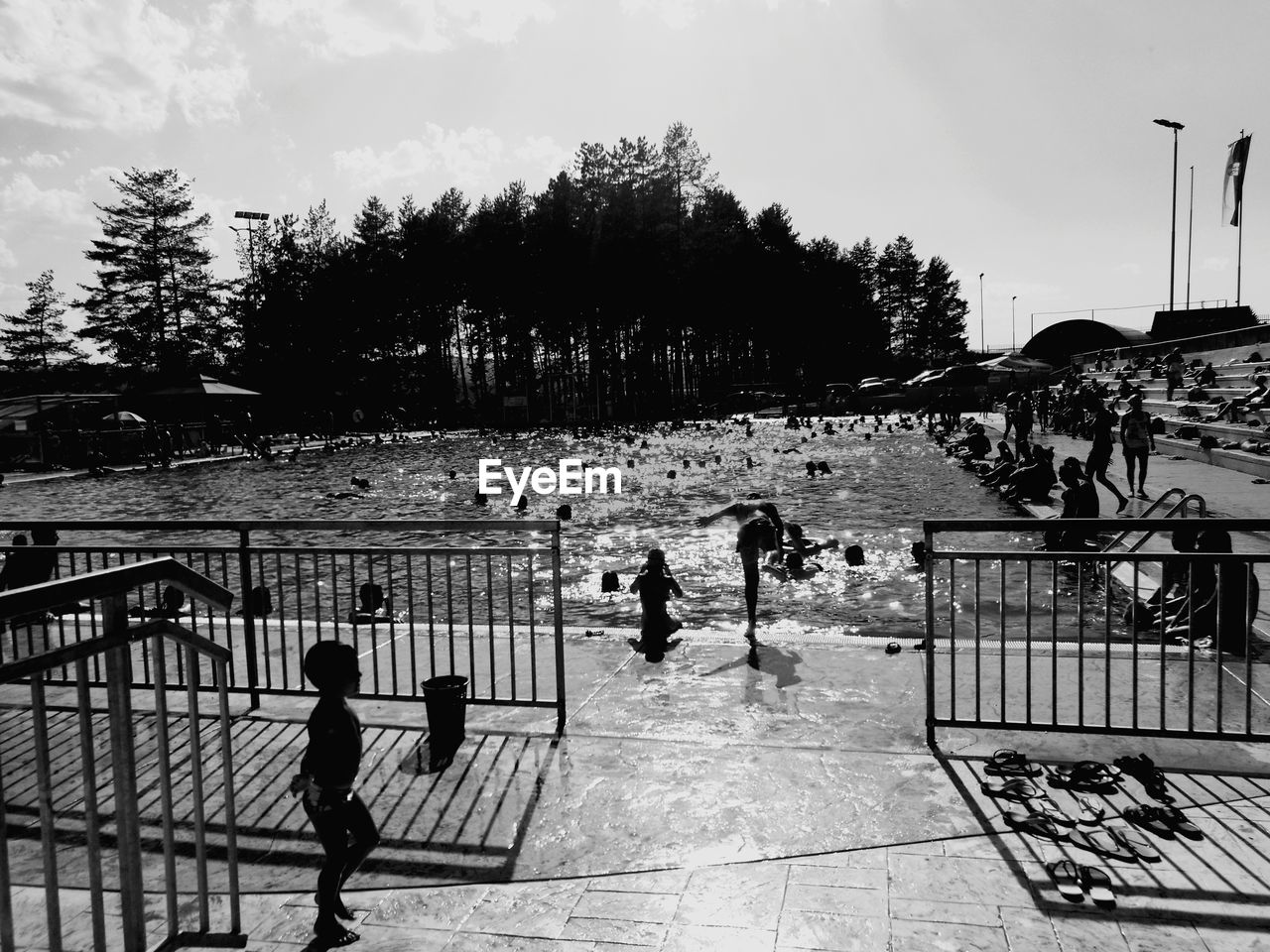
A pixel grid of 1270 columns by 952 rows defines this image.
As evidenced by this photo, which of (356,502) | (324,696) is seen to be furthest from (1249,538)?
(356,502)

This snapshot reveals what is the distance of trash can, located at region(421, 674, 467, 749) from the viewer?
540 centimetres

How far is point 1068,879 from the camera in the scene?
380 cm

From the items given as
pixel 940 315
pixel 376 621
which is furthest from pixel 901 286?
pixel 376 621

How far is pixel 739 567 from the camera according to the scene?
13.0 metres

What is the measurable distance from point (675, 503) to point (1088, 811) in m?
16.1

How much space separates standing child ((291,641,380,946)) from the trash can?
64.3 inches

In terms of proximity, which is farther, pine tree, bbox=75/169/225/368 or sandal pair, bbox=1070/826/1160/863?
pine tree, bbox=75/169/225/368

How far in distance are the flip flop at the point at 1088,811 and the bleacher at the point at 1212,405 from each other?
19122 millimetres

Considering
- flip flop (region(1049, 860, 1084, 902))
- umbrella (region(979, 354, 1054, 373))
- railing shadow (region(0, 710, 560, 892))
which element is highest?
umbrella (region(979, 354, 1054, 373))

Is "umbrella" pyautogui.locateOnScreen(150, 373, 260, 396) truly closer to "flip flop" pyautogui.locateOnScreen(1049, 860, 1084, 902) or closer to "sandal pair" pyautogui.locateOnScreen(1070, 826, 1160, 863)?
"sandal pair" pyautogui.locateOnScreen(1070, 826, 1160, 863)

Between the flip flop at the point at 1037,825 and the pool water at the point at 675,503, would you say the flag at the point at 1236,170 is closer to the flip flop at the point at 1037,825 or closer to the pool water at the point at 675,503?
the pool water at the point at 675,503

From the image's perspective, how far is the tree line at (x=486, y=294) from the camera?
194ft

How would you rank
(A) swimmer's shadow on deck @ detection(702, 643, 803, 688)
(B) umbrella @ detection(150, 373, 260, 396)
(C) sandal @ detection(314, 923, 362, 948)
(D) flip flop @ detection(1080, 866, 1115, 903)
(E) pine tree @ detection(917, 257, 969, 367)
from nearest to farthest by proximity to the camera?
1. (C) sandal @ detection(314, 923, 362, 948)
2. (D) flip flop @ detection(1080, 866, 1115, 903)
3. (A) swimmer's shadow on deck @ detection(702, 643, 803, 688)
4. (B) umbrella @ detection(150, 373, 260, 396)
5. (E) pine tree @ detection(917, 257, 969, 367)

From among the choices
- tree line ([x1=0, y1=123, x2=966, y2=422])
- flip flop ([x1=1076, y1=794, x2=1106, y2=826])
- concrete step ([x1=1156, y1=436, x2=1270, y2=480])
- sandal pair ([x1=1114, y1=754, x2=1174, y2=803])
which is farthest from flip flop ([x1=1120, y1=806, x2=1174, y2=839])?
tree line ([x1=0, y1=123, x2=966, y2=422])
